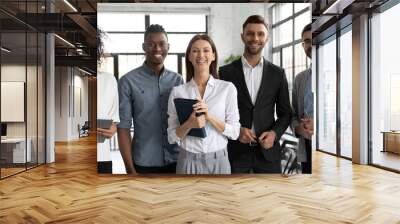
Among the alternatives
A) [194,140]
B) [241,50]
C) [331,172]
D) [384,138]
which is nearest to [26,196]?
[194,140]

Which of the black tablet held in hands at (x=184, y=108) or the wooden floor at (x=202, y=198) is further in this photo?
the black tablet held in hands at (x=184, y=108)

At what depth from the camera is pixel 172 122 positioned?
6.02 meters

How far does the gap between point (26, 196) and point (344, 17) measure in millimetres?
6498

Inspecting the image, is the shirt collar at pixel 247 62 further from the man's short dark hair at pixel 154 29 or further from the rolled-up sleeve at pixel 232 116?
the man's short dark hair at pixel 154 29

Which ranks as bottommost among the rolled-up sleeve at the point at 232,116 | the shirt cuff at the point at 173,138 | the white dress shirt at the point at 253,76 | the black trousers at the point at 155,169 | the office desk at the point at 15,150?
the black trousers at the point at 155,169

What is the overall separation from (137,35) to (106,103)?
1.14 m

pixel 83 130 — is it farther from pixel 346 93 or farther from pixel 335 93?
pixel 346 93

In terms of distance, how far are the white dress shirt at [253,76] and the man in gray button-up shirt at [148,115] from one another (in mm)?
976

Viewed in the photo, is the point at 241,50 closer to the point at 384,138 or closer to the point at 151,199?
the point at 151,199

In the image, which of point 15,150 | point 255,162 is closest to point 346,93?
point 255,162

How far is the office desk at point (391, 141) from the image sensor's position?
24.4ft

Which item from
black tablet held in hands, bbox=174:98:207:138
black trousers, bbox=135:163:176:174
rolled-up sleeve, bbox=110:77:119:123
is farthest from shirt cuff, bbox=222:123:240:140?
rolled-up sleeve, bbox=110:77:119:123

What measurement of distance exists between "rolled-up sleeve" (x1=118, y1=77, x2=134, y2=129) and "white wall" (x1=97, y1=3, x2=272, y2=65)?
1.12 metres

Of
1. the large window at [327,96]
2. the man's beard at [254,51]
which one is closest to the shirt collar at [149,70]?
the man's beard at [254,51]
